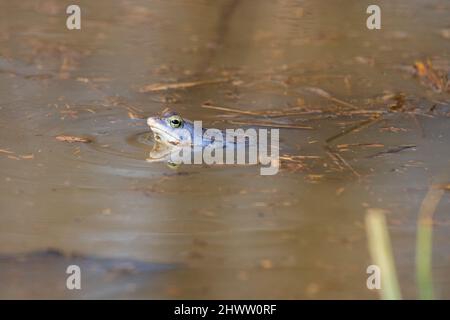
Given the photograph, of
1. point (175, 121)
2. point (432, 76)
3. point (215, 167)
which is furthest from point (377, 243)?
point (432, 76)

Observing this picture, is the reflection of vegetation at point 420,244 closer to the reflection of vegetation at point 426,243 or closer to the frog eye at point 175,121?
the reflection of vegetation at point 426,243

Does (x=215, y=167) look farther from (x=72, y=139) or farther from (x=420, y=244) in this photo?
(x=420, y=244)

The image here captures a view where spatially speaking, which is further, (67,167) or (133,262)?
(67,167)

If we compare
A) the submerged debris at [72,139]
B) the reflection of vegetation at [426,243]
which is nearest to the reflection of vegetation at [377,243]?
the reflection of vegetation at [426,243]

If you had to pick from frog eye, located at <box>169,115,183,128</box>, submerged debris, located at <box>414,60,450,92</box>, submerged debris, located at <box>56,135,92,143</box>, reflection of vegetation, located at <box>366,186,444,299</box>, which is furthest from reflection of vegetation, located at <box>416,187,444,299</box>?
submerged debris, located at <box>414,60,450,92</box>

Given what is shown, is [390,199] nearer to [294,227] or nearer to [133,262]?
[294,227]

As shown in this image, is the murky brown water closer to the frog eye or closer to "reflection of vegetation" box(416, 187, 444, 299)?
"reflection of vegetation" box(416, 187, 444, 299)
